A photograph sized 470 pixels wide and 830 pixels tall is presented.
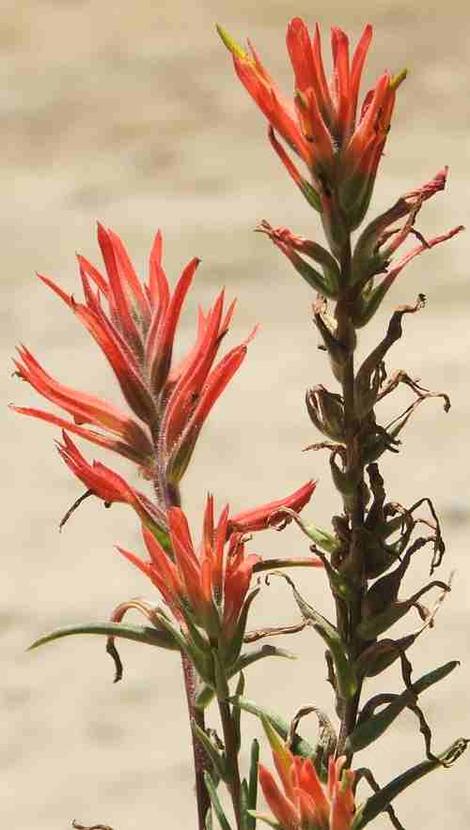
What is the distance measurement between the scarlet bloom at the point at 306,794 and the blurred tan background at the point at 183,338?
0.86 meters

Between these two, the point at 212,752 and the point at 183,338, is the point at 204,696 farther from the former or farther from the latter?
the point at 183,338

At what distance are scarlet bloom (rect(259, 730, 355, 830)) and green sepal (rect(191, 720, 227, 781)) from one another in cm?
2

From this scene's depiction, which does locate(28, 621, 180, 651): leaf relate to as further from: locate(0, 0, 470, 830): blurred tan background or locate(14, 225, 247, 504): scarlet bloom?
locate(0, 0, 470, 830): blurred tan background

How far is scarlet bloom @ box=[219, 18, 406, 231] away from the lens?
26 centimetres

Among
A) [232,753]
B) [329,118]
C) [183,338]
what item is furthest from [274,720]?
[183,338]

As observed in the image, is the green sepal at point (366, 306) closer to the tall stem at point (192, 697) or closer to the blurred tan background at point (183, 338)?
the tall stem at point (192, 697)

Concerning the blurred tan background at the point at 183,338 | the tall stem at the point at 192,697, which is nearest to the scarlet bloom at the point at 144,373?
the tall stem at the point at 192,697

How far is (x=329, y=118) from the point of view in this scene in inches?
10.6

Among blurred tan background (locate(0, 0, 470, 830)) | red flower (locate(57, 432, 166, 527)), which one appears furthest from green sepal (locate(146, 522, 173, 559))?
blurred tan background (locate(0, 0, 470, 830))

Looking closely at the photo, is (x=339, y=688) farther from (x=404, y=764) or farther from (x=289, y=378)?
(x=289, y=378)

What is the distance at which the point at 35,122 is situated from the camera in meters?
1.79

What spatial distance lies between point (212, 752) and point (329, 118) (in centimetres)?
12

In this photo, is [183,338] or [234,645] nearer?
[234,645]

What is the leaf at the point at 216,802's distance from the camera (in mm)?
282
